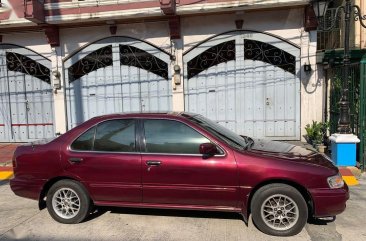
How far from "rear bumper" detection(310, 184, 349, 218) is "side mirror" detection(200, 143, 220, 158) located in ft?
4.17

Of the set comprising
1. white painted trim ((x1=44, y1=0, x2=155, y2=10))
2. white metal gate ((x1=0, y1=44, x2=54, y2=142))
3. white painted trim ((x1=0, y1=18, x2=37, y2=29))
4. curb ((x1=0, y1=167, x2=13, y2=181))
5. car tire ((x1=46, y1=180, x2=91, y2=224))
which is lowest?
curb ((x1=0, y1=167, x2=13, y2=181))

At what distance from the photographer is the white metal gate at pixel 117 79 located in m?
11.9

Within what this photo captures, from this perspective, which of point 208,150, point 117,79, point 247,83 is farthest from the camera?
point 117,79

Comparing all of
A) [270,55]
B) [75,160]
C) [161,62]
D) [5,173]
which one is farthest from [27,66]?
[75,160]

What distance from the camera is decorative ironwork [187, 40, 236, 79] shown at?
11.5m

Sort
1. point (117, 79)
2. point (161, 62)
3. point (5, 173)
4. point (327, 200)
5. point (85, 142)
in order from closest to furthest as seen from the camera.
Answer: point (327, 200) → point (85, 142) → point (5, 173) → point (161, 62) → point (117, 79)

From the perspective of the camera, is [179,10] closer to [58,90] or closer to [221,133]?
[58,90]

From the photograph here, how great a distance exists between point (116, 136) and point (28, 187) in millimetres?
1487

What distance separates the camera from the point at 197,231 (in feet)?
16.1

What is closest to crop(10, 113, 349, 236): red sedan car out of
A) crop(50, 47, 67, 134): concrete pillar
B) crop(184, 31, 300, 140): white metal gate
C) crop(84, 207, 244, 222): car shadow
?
crop(84, 207, 244, 222): car shadow

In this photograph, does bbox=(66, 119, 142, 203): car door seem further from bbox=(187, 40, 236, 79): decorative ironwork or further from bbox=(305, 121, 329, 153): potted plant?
bbox=(187, 40, 236, 79): decorative ironwork

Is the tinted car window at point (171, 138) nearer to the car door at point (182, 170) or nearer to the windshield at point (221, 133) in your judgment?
the car door at point (182, 170)

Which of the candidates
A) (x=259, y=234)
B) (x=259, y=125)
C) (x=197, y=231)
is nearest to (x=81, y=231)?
(x=197, y=231)

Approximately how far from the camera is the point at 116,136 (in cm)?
527
